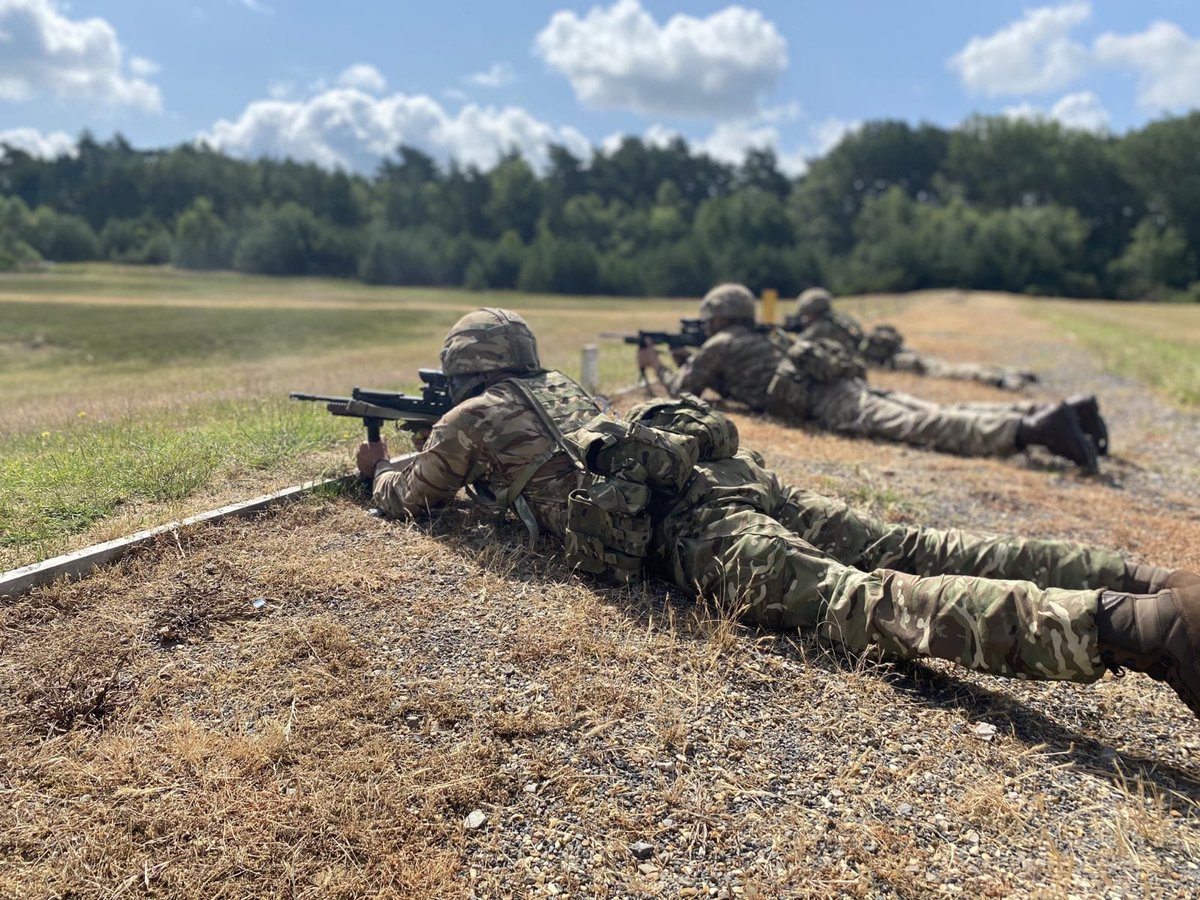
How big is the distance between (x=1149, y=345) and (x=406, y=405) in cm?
2280

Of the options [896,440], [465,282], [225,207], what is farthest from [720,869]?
[225,207]

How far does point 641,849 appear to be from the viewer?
9.36ft

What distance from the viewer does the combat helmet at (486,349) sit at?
17.0ft

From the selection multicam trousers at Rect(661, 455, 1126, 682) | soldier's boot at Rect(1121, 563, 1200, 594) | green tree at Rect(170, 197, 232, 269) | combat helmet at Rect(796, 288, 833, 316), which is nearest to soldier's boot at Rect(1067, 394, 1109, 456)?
multicam trousers at Rect(661, 455, 1126, 682)

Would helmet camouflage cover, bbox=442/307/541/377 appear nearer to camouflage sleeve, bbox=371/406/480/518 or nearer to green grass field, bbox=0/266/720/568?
camouflage sleeve, bbox=371/406/480/518

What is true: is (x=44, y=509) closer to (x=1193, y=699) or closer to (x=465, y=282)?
(x=1193, y=699)

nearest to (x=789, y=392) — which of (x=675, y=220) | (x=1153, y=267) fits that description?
(x=1153, y=267)

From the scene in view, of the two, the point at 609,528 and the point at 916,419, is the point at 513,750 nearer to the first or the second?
the point at 609,528

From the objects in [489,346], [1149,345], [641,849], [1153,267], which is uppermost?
[1153,267]

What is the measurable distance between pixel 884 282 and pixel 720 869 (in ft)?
211

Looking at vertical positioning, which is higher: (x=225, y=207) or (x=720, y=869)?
(x=225, y=207)

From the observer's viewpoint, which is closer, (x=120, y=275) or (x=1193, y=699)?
(x=1193, y=699)

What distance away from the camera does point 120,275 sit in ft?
149

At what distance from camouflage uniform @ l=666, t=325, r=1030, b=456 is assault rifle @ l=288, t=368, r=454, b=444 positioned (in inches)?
187
